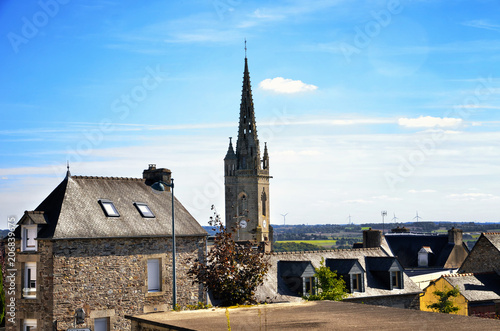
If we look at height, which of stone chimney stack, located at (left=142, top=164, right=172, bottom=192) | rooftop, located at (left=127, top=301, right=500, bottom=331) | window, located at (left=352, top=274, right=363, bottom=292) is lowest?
window, located at (left=352, top=274, right=363, bottom=292)

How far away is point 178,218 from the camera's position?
26.7m

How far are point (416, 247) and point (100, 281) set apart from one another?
39.0m

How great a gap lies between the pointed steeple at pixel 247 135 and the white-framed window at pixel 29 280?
67297mm

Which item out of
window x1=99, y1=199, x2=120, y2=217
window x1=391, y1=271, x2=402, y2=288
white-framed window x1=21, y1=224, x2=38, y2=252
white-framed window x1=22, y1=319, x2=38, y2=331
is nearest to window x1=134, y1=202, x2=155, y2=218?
window x1=99, y1=199, x2=120, y2=217

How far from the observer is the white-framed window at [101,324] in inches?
902

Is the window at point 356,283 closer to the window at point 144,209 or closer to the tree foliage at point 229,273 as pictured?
the tree foliage at point 229,273

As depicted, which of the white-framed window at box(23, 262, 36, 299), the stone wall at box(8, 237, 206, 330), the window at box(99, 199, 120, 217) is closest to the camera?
the stone wall at box(8, 237, 206, 330)

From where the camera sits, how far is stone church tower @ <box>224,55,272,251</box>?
89.1 meters

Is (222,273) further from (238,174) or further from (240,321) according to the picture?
(238,174)

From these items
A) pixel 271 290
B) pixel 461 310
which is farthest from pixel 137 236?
pixel 461 310

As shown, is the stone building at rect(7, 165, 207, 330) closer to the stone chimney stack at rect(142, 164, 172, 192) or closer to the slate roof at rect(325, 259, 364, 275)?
the stone chimney stack at rect(142, 164, 172, 192)

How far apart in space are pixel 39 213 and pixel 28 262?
6.37 feet

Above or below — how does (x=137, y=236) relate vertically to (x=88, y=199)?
below

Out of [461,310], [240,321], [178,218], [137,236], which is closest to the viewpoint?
[240,321]
